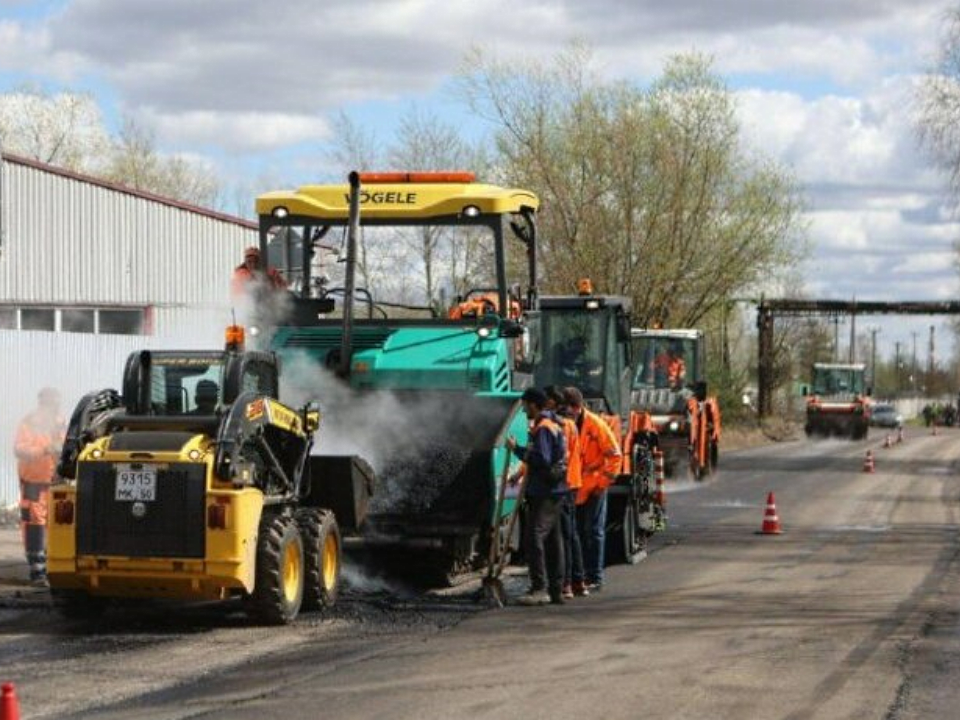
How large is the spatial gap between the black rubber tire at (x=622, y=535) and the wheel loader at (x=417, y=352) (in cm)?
257

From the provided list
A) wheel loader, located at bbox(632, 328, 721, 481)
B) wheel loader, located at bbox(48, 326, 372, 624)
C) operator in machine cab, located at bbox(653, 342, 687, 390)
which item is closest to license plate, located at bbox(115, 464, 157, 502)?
wheel loader, located at bbox(48, 326, 372, 624)

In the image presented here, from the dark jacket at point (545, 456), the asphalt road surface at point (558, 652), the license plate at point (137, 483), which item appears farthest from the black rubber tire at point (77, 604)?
the dark jacket at point (545, 456)

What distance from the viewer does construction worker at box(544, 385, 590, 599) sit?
45.8 feet

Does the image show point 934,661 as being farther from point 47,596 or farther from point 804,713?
point 47,596

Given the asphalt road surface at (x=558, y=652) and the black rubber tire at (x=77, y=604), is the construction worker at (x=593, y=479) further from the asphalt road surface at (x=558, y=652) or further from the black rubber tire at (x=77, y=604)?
the black rubber tire at (x=77, y=604)

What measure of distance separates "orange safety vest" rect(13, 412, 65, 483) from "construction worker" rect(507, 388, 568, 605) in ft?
14.0

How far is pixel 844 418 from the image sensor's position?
6309 centimetres

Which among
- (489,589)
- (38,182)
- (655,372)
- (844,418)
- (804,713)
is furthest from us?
(844,418)

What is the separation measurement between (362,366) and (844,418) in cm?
5099

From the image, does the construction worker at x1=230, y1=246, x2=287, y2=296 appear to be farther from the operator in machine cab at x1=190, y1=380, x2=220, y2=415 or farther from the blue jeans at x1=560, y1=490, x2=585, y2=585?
the blue jeans at x1=560, y1=490, x2=585, y2=585

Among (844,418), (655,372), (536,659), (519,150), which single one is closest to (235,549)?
(536,659)

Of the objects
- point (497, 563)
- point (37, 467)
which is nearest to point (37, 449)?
point (37, 467)

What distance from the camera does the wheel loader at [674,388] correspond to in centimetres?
3061

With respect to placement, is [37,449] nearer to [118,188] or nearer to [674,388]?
[118,188]
